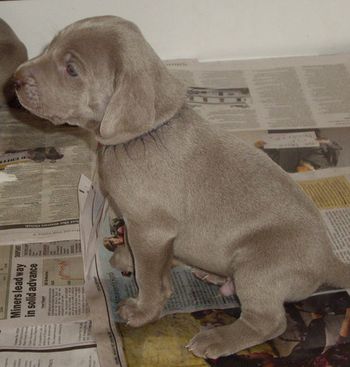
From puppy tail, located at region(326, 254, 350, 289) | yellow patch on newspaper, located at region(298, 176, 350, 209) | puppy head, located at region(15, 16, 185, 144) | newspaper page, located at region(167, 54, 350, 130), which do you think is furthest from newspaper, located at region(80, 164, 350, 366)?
puppy head, located at region(15, 16, 185, 144)

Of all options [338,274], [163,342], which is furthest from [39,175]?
[338,274]

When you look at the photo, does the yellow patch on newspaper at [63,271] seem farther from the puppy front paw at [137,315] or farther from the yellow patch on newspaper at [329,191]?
the yellow patch on newspaper at [329,191]

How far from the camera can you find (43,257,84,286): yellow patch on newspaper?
6.19 ft

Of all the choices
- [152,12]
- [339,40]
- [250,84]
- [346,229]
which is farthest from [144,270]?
[339,40]

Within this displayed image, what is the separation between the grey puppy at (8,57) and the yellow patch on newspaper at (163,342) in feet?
3.50

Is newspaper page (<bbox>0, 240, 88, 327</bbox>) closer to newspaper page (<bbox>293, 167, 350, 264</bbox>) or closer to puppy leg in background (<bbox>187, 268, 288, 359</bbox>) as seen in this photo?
puppy leg in background (<bbox>187, 268, 288, 359</bbox>)

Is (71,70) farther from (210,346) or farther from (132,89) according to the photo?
(210,346)

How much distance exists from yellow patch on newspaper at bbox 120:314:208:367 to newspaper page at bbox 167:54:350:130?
2.75ft

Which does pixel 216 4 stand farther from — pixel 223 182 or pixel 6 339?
pixel 6 339

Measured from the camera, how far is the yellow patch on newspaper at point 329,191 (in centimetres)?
212

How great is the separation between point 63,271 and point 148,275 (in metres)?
0.34

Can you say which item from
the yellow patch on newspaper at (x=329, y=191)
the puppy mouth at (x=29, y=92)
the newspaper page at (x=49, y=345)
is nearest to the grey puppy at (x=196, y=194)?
the puppy mouth at (x=29, y=92)

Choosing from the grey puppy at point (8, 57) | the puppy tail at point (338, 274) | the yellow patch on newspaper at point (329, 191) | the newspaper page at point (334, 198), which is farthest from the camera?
the grey puppy at point (8, 57)

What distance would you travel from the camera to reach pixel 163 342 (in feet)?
5.64
